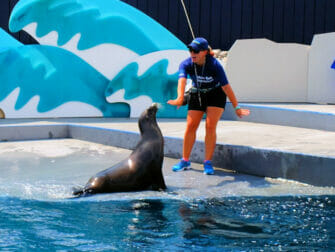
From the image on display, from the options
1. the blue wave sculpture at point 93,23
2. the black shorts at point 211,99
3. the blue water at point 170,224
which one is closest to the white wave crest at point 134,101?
the blue wave sculpture at point 93,23

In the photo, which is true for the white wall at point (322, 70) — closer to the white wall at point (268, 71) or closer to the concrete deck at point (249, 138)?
the white wall at point (268, 71)

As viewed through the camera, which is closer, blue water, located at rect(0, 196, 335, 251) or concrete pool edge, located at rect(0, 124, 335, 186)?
blue water, located at rect(0, 196, 335, 251)

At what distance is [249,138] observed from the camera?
5.79 metres

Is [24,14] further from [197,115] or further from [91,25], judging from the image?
[197,115]

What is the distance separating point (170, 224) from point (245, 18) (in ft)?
27.9

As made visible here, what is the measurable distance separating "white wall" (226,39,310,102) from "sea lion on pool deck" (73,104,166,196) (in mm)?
4530

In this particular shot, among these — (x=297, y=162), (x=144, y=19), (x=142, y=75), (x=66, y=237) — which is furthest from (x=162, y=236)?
(x=144, y=19)

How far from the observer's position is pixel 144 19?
8508 millimetres

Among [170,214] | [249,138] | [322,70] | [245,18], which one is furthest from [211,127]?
[245,18]

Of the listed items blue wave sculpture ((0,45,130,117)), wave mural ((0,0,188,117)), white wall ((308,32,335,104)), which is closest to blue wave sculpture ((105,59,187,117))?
wave mural ((0,0,188,117))

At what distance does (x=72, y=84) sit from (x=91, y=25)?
36.6 inches

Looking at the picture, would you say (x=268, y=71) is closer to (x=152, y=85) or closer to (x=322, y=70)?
(x=322, y=70)

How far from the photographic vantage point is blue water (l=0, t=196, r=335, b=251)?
2.95 m

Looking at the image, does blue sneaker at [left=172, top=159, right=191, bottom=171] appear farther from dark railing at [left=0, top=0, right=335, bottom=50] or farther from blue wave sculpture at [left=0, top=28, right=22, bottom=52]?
dark railing at [left=0, top=0, right=335, bottom=50]
